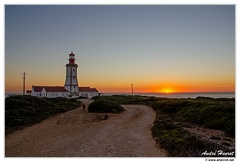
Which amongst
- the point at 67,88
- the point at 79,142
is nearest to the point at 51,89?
the point at 67,88

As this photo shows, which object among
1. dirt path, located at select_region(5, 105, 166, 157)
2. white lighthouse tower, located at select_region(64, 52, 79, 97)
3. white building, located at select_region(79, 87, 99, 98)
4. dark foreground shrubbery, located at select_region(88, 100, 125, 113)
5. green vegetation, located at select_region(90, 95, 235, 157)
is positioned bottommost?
dirt path, located at select_region(5, 105, 166, 157)

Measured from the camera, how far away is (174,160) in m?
5.77

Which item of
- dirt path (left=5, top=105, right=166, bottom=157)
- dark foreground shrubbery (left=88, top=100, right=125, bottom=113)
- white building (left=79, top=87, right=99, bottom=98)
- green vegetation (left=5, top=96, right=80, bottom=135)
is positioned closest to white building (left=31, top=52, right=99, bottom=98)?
white building (left=79, top=87, right=99, bottom=98)

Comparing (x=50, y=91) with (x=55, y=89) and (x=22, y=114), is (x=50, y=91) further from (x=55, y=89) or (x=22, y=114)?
(x=22, y=114)

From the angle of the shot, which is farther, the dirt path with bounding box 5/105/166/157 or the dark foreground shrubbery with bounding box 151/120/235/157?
the dirt path with bounding box 5/105/166/157

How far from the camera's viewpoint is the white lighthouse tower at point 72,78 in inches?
1761

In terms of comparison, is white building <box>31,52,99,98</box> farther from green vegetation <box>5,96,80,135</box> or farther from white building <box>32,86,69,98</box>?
green vegetation <box>5,96,80,135</box>

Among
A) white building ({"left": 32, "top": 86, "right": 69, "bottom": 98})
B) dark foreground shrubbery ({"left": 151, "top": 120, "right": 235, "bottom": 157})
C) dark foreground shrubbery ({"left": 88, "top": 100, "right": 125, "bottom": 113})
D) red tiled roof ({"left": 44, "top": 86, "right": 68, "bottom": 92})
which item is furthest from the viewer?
red tiled roof ({"left": 44, "top": 86, "right": 68, "bottom": 92})

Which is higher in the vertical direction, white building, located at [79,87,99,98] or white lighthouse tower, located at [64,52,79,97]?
white lighthouse tower, located at [64,52,79,97]

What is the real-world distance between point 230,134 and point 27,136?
7814 millimetres

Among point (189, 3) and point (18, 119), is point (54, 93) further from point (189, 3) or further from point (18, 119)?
point (189, 3)

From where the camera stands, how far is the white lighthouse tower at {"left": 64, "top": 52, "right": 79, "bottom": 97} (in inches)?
1761

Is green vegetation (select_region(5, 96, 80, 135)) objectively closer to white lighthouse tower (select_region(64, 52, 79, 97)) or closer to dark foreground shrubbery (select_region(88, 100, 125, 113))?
dark foreground shrubbery (select_region(88, 100, 125, 113))

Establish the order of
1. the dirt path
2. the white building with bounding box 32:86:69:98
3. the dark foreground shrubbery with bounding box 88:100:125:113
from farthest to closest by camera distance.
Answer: the white building with bounding box 32:86:69:98 < the dark foreground shrubbery with bounding box 88:100:125:113 < the dirt path
